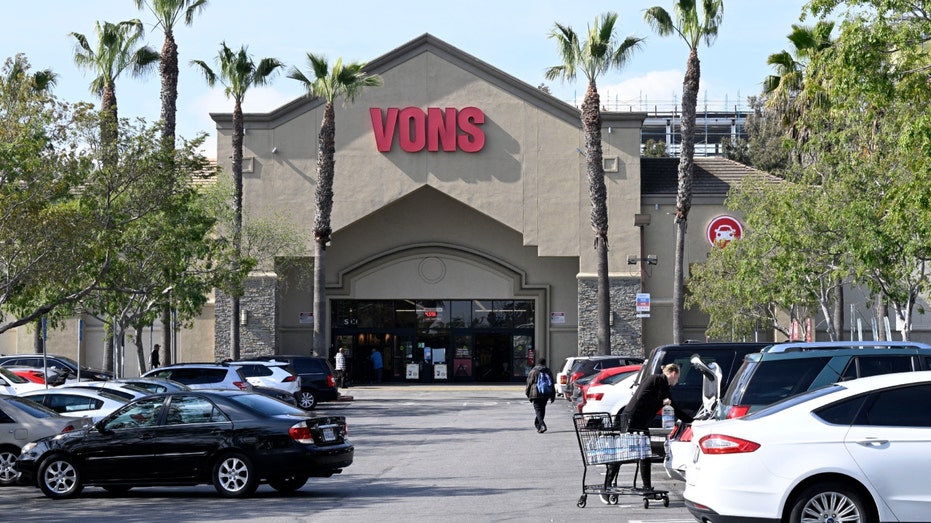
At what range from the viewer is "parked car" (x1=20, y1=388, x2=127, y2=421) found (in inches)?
797

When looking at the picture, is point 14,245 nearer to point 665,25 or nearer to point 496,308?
point 665,25

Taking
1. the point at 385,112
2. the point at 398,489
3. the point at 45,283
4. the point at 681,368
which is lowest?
the point at 398,489

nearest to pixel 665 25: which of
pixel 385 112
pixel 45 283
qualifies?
pixel 385 112

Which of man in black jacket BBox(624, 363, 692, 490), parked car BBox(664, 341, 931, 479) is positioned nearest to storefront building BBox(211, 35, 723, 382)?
man in black jacket BBox(624, 363, 692, 490)

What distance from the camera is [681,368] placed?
18703 millimetres

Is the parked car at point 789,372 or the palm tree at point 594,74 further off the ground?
the palm tree at point 594,74

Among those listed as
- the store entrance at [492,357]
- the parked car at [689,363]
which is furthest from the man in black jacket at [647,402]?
the store entrance at [492,357]

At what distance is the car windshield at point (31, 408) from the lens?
59.2ft

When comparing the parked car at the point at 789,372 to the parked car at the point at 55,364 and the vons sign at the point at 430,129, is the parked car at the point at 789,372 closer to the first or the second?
the parked car at the point at 55,364

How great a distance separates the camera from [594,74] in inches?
1703

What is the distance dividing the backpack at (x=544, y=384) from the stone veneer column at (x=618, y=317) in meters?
22.5

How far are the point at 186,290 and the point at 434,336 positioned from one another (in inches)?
734

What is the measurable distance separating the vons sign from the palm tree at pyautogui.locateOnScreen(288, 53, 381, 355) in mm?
4004

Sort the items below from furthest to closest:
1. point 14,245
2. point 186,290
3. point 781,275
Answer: point 186,290
point 781,275
point 14,245
